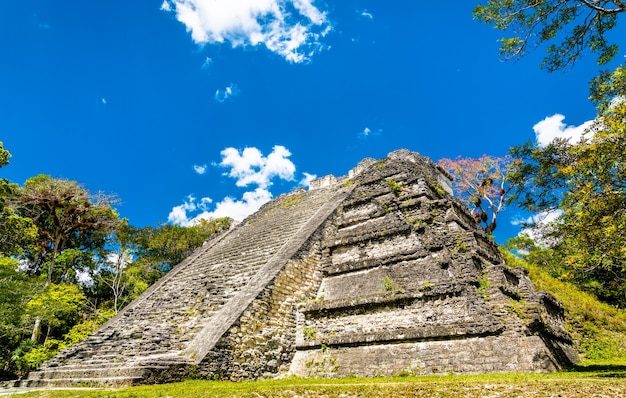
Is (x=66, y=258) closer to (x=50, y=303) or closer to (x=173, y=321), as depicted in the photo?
(x=50, y=303)

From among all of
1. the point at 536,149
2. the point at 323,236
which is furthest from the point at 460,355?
the point at 323,236

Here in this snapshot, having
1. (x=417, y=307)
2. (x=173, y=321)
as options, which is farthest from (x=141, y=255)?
(x=417, y=307)

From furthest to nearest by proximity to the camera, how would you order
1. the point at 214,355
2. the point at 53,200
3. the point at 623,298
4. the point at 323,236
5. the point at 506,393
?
the point at 53,200 → the point at 623,298 → the point at 323,236 → the point at 214,355 → the point at 506,393

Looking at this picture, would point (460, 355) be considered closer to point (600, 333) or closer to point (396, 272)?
point (396, 272)

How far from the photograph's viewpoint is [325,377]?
6859mm

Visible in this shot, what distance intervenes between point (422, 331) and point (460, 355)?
688mm

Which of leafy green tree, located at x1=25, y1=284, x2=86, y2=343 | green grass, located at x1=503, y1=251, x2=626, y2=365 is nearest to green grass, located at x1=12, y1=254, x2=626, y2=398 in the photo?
green grass, located at x1=503, y1=251, x2=626, y2=365

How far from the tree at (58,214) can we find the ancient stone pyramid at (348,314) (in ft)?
36.0

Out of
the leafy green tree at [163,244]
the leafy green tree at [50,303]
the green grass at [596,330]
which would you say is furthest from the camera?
the leafy green tree at [163,244]

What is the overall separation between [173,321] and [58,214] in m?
15.1

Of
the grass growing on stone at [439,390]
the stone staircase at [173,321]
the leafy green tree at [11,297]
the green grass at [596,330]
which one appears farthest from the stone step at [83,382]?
the green grass at [596,330]

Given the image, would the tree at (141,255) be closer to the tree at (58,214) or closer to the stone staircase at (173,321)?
the tree at (58,214)

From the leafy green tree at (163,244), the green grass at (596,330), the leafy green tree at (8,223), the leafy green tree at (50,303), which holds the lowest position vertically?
the green grass at (596,330)

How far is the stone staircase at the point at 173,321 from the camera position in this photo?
6090 millimetres
